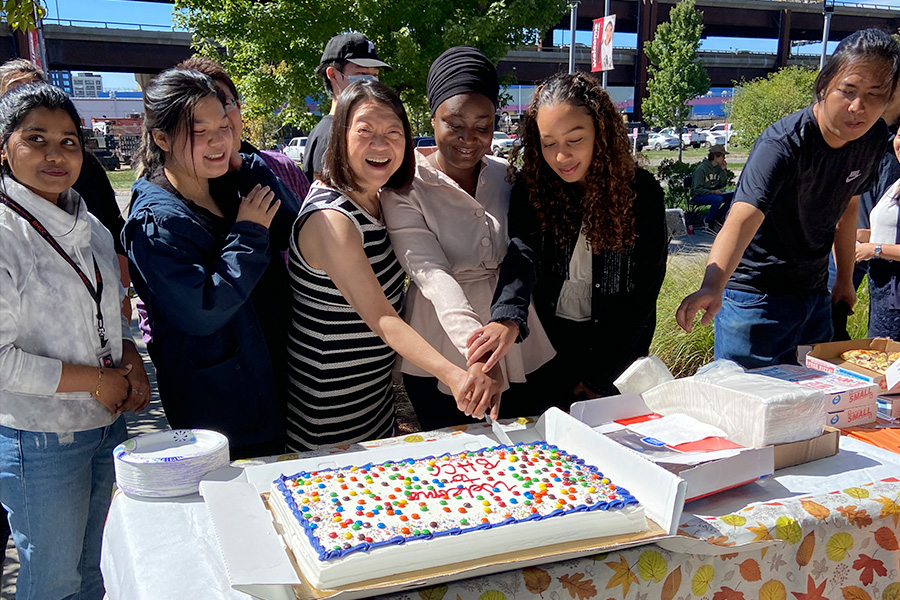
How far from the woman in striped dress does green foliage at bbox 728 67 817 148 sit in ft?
69.8

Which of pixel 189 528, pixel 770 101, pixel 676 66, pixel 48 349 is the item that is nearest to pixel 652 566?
pixel 189 528

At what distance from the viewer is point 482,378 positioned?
1736 mm

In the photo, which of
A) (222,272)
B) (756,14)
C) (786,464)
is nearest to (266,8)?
(222,272)

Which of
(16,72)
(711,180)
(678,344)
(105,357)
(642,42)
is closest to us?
(105,357)

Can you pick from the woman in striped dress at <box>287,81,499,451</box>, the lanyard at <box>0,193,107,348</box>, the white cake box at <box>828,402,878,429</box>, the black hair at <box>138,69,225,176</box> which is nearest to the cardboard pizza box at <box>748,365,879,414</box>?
the white cake box at <box>828,402,878,429</box>

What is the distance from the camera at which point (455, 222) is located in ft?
6.81

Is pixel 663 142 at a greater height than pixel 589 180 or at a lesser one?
greater

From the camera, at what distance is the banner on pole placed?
17.2 meters

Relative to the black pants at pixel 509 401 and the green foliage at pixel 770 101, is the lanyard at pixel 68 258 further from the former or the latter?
the green foliage at pixel 770 101

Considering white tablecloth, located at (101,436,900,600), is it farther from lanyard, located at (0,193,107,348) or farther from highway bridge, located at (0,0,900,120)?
highway bridge, located at (0,0,900,120)

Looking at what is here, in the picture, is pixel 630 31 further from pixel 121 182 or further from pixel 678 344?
pixel 678 344

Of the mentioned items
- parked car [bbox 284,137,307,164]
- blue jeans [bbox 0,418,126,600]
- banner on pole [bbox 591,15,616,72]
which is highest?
banner on pole [bbox 591,15,616,72]

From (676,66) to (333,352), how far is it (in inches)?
1383

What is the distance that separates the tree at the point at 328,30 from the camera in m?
9.05
